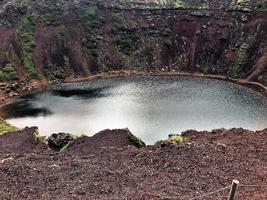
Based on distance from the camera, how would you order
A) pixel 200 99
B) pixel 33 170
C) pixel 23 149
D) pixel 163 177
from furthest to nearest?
pixel 200 99, pixel 23 149, pixel 33 170, pixel 163 177

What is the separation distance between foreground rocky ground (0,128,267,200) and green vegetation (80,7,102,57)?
5735cm

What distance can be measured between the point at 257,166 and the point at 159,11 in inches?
2954

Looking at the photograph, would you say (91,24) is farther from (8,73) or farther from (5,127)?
(5,127)

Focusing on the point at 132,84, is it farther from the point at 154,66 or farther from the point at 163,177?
the point at 163,177

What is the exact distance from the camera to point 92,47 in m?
92.1

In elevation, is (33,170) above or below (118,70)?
above

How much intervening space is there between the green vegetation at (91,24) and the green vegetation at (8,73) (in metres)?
17.2

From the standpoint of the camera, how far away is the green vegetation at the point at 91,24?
92250 mm

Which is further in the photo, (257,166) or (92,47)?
(92,47)

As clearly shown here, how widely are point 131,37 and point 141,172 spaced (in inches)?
2736

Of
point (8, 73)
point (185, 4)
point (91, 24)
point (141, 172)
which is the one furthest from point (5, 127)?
point (185, 4)

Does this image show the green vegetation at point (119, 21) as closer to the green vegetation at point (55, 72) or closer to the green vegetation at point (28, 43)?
the green vegetation at point (55, 72)

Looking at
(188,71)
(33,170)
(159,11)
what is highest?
(33,170)

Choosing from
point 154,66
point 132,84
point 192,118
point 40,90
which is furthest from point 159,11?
point 192,118
